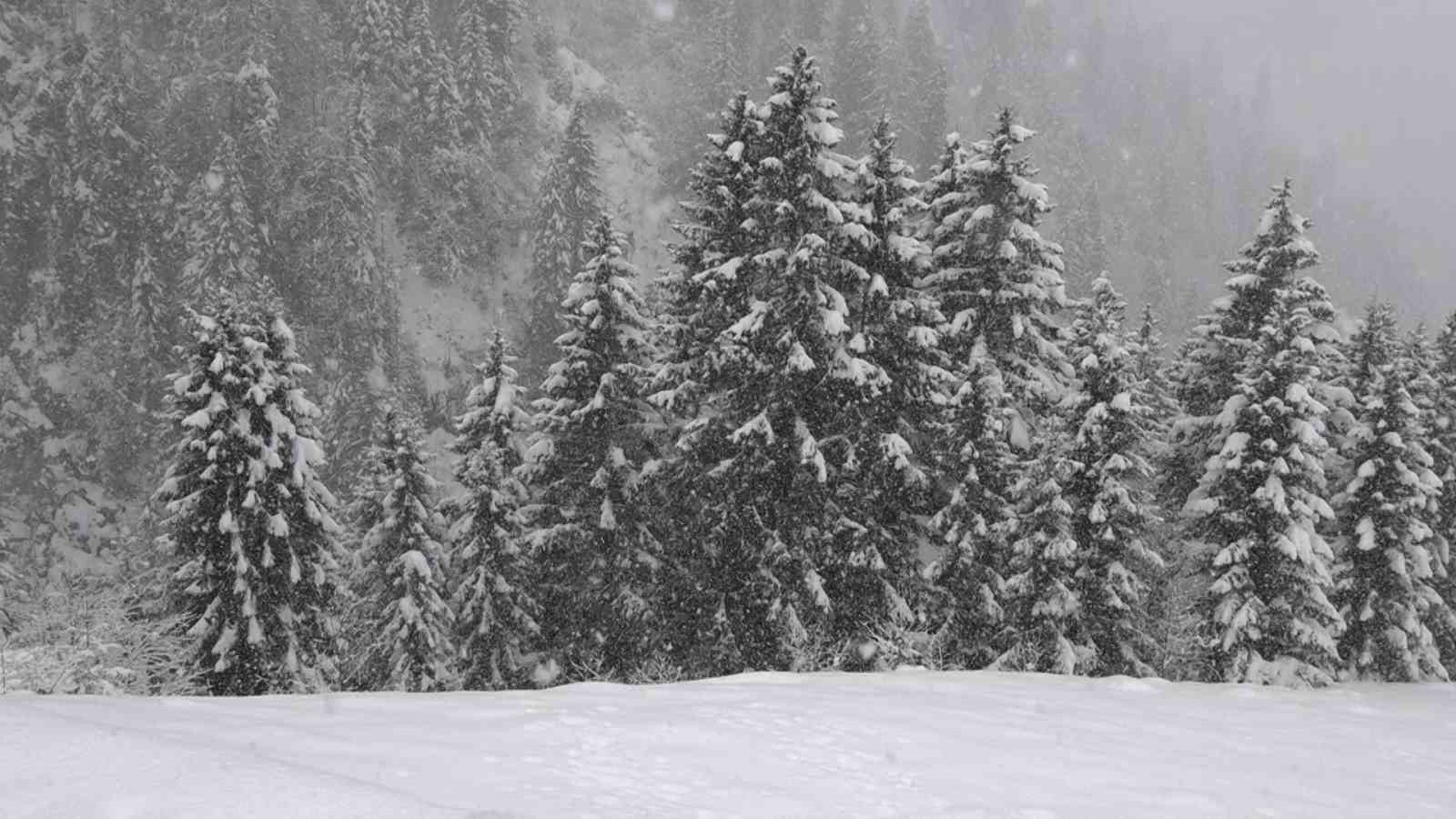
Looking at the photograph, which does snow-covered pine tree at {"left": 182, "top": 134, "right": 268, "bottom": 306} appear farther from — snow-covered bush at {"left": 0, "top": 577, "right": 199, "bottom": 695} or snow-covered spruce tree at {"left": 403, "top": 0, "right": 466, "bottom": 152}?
snow-covered bush at {"left": 0, "top": 577, "right": 199, "bottom": 695}

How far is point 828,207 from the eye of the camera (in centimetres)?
1842

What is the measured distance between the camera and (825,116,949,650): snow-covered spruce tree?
18.6 metres

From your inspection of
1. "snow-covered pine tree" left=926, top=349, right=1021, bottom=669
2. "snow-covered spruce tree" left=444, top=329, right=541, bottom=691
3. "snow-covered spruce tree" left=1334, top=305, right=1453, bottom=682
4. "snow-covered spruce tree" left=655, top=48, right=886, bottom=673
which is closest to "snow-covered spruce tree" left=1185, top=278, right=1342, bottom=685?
"snow-covered spruce tree" left=1334, top=305, right=1453, bottom=682

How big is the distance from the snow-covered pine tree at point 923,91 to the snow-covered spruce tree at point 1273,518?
4939 centimetres

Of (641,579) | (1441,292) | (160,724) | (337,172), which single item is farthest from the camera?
(1441,292)

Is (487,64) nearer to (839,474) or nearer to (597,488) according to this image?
(597,488)

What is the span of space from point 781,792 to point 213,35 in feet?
191

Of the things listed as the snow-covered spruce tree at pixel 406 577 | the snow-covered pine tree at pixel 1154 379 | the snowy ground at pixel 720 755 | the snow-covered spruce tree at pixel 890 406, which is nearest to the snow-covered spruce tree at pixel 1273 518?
the snow-covered spruce tree at pixel 890 406

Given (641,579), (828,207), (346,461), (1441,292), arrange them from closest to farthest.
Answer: (828,207) → (641,579) → (346,461) → (1441,292)

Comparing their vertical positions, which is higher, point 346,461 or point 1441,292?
point 1441,292

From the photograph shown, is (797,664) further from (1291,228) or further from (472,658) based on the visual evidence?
(1291,228)

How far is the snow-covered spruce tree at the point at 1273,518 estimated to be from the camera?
1888 cm

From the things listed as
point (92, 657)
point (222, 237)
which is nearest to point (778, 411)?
point (92, 657)

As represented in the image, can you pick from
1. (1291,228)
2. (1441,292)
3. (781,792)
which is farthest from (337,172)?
(1441,292)
